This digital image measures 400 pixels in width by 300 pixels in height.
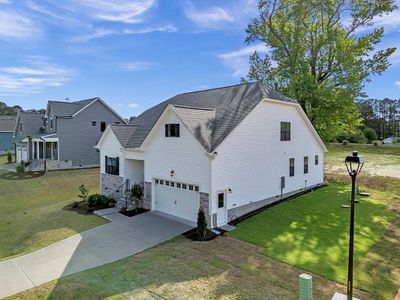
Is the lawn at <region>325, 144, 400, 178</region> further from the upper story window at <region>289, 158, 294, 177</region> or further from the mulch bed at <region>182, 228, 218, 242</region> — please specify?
the mulch bed at <region>182, 228, 218, 242</region>

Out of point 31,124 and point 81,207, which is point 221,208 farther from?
point 31,124

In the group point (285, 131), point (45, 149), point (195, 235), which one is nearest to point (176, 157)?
point (195, 235)

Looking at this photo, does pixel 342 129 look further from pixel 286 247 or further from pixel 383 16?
pixel 286 247

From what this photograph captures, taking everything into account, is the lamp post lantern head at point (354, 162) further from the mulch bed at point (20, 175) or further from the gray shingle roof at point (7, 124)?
the gray shingle roof at point (7, 124)

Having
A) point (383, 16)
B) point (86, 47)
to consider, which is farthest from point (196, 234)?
Result: point (383, 16)

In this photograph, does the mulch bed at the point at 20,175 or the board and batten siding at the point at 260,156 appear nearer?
the board and batten siding at the point at 260,156

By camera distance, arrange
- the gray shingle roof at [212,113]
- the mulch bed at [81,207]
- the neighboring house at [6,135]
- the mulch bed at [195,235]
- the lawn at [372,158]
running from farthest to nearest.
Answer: the neighboring house at [6,135] → the lawn at [372,158] → the mulch bed at [81,207] → the gray shingle roof at [212,113] → the mulch bed at [195,235]

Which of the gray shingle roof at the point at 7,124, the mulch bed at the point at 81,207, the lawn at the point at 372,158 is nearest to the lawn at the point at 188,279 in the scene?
the mulch bed at the point at 81,207
